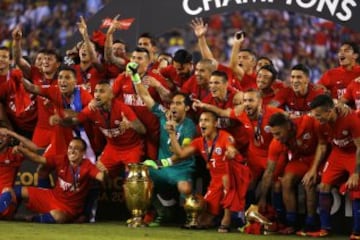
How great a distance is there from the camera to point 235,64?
1013cm

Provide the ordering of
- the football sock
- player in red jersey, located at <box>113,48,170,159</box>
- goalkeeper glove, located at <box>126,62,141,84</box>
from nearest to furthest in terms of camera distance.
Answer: the football sock, goalkeeper glove, located at <box>126,62,141,84</box>, player in red jersey, located at <box>113,48,170,159</box>

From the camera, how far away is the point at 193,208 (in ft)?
30.1

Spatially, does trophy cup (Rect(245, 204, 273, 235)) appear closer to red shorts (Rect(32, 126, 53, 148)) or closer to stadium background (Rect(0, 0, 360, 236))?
red shorts (Rect(32, 126, 53, 148))

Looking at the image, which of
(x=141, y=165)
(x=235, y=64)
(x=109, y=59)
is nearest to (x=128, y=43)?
(x=109, y=59)

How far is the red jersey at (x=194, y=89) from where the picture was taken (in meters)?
9.91

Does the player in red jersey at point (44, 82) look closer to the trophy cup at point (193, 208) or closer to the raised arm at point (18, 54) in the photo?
the raised arm at point (18, 54)

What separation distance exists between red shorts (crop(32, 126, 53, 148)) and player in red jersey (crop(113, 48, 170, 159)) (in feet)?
2.70

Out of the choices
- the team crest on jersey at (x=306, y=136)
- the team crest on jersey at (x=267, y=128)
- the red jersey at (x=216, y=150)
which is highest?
the team crest on jersey at (x=267, y=128)

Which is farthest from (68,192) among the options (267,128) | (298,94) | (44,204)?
(298,94)

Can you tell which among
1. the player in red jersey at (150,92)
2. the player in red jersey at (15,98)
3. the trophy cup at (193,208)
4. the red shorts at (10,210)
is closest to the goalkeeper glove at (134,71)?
the player in red jersey at (150,92)

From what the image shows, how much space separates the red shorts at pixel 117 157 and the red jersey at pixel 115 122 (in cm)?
4

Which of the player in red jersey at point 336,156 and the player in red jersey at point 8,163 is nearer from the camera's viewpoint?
the player in red jersey at point 336,156

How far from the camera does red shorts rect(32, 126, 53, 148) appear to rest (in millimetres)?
10242

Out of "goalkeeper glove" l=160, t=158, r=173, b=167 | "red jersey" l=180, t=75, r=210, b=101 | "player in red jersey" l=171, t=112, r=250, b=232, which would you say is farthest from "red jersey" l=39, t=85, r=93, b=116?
"player in red jersey" l=171, t=112, r=250, b=232
